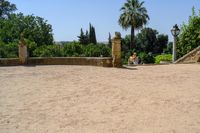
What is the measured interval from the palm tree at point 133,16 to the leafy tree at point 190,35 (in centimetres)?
1870

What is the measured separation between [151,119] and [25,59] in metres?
12.3

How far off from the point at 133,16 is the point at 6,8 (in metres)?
18.8

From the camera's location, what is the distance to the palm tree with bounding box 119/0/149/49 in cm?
5019

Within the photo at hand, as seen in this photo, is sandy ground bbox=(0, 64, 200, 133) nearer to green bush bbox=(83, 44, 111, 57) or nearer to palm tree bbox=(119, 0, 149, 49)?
green bush bbox=(83, 44, 111, 57)

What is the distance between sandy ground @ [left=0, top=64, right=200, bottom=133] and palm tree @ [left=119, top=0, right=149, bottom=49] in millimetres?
35461

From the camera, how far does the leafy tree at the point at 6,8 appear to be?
54.2m

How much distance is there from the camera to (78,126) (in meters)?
7.75

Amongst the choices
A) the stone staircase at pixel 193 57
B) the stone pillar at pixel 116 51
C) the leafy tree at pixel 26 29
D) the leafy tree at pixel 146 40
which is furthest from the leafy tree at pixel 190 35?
the leafy tree at pixel 146 40

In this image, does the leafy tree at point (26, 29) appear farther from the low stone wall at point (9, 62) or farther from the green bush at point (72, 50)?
the low stone wall at point (9, 62)

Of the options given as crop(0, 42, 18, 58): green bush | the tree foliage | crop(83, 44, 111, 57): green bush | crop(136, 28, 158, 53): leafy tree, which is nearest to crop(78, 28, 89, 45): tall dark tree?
the tree foliage

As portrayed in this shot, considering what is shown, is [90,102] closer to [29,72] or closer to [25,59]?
[29,72]

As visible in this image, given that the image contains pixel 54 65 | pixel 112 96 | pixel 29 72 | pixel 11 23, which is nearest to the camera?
pixel 112 96

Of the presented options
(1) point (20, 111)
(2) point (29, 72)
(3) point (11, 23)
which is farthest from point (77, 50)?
(1) point (20, 111)

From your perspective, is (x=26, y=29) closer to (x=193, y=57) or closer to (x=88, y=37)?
(x=88, y=37)
